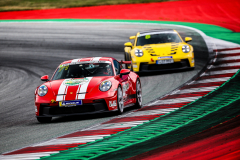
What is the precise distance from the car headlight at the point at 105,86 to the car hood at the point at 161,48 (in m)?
5.84

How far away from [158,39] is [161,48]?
798 mm

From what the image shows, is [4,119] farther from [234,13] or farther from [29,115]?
[234,13]

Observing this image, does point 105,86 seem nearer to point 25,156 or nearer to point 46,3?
point 25,156

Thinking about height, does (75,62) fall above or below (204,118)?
above

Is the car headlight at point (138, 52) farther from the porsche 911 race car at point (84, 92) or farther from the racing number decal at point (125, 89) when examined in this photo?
the racing number decal at point (125, 89)

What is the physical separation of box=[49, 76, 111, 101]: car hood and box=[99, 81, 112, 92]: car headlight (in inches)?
3.2

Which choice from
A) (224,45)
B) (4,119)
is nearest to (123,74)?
(4,119)

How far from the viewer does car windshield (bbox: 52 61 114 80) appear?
9352mm

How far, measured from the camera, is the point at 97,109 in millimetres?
8438

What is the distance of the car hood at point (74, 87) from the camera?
8.44 meters

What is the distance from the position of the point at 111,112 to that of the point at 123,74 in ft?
2.64

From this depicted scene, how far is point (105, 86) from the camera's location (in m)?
8.67

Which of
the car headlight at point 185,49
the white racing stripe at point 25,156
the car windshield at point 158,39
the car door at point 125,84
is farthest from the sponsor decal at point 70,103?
the car windshield at point 158,39

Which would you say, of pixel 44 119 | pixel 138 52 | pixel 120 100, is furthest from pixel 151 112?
pixel 138 52
